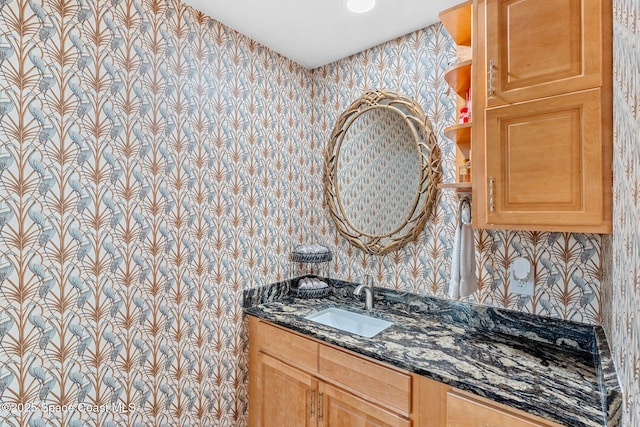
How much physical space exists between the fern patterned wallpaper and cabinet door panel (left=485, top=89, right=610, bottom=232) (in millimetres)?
330

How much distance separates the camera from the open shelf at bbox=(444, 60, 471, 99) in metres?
1.44

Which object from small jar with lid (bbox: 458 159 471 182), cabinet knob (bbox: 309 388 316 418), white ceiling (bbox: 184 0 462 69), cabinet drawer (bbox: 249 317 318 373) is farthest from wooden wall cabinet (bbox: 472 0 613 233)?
cabinet knob (bbox: 309 388 316 418)

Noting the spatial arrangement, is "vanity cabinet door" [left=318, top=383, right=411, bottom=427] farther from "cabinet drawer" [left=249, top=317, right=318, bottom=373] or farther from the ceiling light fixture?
the ceiling light fixture

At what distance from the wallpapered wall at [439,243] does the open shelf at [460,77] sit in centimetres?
10

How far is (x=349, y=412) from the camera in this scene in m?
1.43

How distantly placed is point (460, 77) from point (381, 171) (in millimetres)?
678

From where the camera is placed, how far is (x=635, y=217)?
2.15ft

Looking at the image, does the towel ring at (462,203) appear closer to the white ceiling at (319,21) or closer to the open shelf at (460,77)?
the open shelf at (460,77)

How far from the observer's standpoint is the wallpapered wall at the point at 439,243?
1.39 m

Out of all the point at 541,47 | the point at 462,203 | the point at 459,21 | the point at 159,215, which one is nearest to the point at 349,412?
the point at 462,203

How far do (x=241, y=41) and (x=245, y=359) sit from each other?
182 centimetres

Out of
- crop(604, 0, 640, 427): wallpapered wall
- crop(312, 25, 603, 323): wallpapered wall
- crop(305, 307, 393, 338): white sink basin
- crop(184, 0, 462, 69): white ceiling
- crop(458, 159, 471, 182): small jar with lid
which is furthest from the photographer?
crop(305, 307, 393, 338): white sink basin

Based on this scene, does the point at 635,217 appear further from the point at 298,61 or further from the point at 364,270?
the point at 298,61

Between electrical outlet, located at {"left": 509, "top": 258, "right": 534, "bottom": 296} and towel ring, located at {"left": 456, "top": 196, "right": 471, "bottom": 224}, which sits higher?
towel ring, located at {"left": 456, "top": 196, "right": 471, "bottom": 224}
